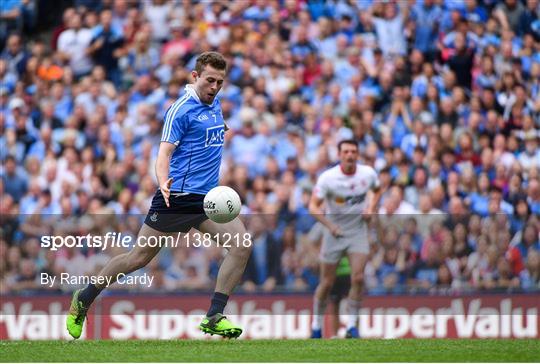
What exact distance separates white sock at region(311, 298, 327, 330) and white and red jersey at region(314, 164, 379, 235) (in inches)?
32.6

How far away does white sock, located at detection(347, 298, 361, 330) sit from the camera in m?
13.7

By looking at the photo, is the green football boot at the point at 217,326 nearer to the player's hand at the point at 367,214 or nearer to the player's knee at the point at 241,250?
the player's knee at the point at 241,250

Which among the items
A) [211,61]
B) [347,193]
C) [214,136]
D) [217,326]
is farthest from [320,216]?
[211,61]

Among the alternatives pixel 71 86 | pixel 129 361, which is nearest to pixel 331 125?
pixel 71 86

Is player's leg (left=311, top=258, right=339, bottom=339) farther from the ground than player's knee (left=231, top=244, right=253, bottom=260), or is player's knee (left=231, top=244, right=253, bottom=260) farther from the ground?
player's knee (left=231, top=244, right=253, bottom=260)

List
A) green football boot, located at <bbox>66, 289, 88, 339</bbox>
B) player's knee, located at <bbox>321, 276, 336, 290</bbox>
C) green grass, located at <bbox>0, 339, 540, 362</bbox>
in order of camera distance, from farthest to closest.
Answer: player's knee, located at <bbox>321, 276, 336, 290</bbox>
green football boot, located at <bbox>66, 289, 88, 339</bbox>
green grass, located at <bbox>0, 339, 540, 362</bbox>

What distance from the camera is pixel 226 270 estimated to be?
423 inches

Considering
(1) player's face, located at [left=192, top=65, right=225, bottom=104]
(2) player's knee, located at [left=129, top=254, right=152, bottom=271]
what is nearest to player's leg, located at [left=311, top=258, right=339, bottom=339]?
(2) player's knee, located at [left=129, top=254, right=152, bottom=271]

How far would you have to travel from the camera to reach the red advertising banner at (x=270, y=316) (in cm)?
1435

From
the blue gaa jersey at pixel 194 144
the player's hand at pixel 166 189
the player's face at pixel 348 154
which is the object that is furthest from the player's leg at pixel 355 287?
the player's hand at pixel 166 189

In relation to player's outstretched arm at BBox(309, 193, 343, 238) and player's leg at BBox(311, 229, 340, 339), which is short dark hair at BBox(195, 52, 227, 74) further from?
player's leg at BBox(311, 229, 340, 339)

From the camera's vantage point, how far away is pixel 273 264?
14523mm

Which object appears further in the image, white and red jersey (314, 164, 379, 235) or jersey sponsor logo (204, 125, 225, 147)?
white and red jersey (314, 164, 379, 235)

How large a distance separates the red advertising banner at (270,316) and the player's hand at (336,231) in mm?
1029
